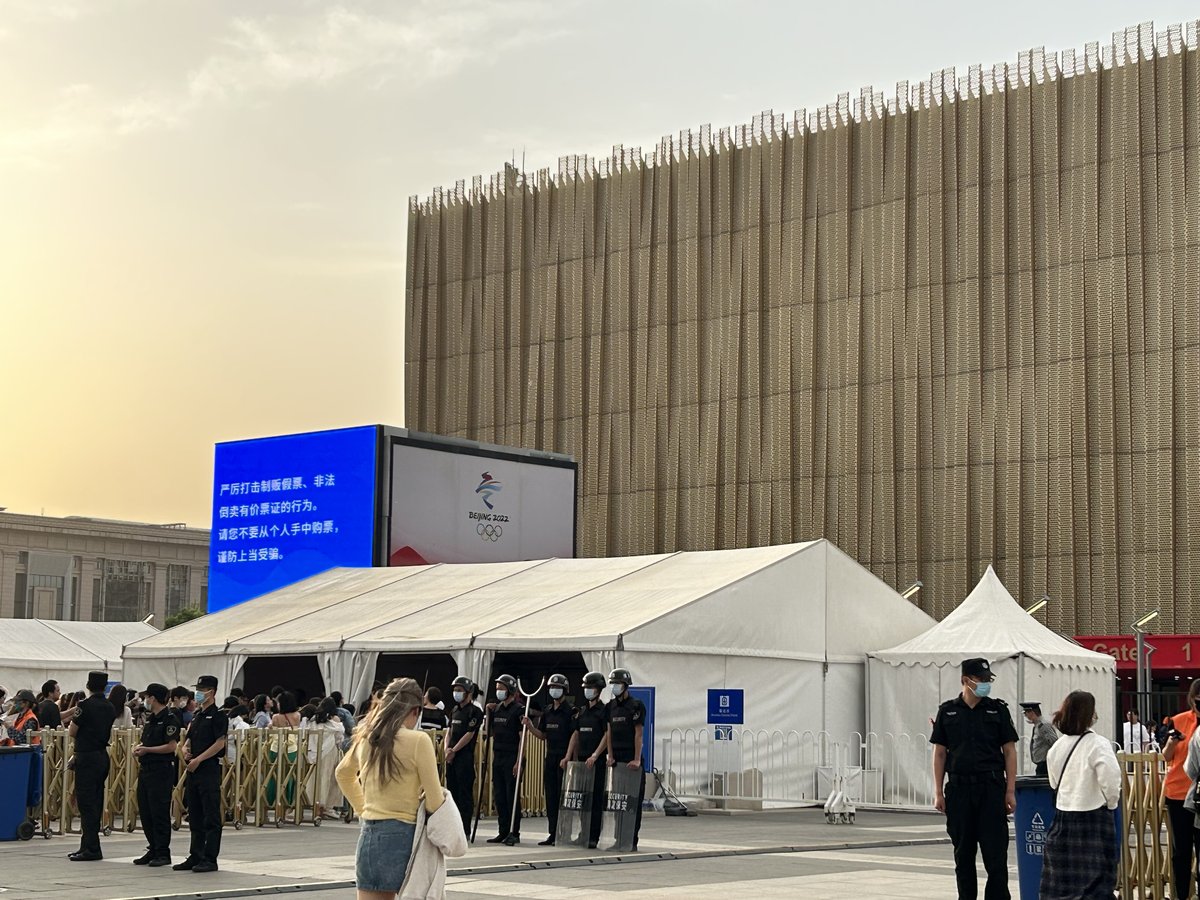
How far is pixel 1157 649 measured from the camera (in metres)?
Result: 40.3

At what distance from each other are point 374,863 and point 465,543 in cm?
2671

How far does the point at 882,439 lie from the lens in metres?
49.6

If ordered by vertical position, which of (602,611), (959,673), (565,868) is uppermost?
(602,611)

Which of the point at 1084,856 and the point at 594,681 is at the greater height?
the point at 594,681

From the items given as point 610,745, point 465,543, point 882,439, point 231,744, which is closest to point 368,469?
point 465,543

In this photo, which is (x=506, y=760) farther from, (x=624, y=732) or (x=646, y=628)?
(x=646, y=628)

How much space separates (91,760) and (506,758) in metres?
4.61

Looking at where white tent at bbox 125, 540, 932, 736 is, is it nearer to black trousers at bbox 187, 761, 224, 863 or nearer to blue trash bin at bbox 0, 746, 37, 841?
blue trash bin at bbox 0, 746, 37, 841

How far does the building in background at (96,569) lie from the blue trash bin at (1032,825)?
307 ft

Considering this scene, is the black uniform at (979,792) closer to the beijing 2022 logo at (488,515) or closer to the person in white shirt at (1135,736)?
the person in white shirt at (1135,736)

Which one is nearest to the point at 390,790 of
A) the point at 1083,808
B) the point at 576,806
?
the point at 1083,808

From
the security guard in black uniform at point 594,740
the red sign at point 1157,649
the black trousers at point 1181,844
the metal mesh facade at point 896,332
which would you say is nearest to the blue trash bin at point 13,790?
the security guard in black uniform at point 594,740

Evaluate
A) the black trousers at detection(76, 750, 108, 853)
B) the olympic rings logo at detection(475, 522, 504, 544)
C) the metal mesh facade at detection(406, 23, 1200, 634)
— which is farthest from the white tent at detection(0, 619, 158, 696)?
the metal mesh facade at detection(406, 23, 1200, 634)

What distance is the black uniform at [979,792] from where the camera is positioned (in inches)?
428
